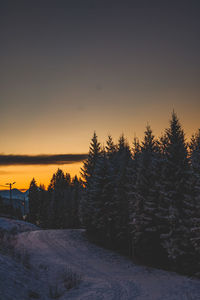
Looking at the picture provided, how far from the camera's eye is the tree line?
59.0ft

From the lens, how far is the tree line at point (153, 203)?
17969mm

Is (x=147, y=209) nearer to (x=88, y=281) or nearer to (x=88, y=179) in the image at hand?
(x=88, y=281)

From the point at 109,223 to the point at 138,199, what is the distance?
6.82 meters

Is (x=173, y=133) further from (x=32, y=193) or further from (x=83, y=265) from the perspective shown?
(x=32, y=193)

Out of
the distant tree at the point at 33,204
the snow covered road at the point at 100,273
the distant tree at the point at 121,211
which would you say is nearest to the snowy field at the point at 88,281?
the snow covered road at the point at 100,273

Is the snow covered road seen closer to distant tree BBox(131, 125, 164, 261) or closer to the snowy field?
the snowy field

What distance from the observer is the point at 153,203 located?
21578 mm

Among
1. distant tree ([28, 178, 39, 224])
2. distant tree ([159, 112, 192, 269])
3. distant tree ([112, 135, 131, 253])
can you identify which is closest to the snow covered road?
distant tree ([159, 112, 192, 269])

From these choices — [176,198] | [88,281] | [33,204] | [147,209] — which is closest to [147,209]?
[147,209]

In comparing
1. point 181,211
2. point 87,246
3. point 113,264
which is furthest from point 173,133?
point 87,246

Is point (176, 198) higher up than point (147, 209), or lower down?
higher up

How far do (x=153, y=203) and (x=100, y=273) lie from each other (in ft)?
27.0

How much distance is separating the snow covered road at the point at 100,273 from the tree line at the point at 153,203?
2.29 meters

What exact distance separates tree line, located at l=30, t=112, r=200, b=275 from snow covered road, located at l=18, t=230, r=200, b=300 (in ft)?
7.51
